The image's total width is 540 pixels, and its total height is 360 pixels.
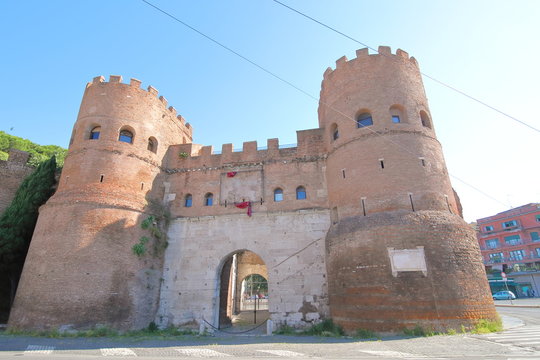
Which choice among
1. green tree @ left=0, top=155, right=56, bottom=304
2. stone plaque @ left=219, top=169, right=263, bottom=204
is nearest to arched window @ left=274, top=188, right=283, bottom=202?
stone plaque @ left=219, top=169, right=263, bottom=204

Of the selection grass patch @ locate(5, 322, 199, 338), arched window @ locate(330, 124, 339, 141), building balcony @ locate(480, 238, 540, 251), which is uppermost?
arched window @ locate(330, 124, 339, 141)

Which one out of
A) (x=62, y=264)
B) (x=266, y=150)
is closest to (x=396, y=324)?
(x=266, y=150)

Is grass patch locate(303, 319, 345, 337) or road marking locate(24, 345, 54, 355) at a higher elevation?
grass patch locate(303, 319, 345, 337)

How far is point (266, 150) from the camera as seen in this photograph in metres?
17.7

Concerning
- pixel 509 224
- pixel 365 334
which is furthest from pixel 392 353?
pixel 509 224

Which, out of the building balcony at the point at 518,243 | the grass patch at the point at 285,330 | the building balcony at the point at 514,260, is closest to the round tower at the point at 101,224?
the grass patch at the point at 285,330

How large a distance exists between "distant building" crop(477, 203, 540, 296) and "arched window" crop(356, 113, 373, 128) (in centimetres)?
3542

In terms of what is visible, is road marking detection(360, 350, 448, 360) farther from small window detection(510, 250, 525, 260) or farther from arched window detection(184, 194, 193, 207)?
small window detection(510, 250, 525, 260)

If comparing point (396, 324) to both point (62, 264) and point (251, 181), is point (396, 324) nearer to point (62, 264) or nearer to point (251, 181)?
point (251, 181)

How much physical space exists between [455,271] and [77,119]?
19635mm

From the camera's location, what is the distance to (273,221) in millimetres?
15820

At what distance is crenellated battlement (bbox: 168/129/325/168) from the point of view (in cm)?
1712

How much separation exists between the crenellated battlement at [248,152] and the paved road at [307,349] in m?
9.51

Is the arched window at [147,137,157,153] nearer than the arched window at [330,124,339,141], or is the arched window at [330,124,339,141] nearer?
the arched window at [330,124,339,141]
